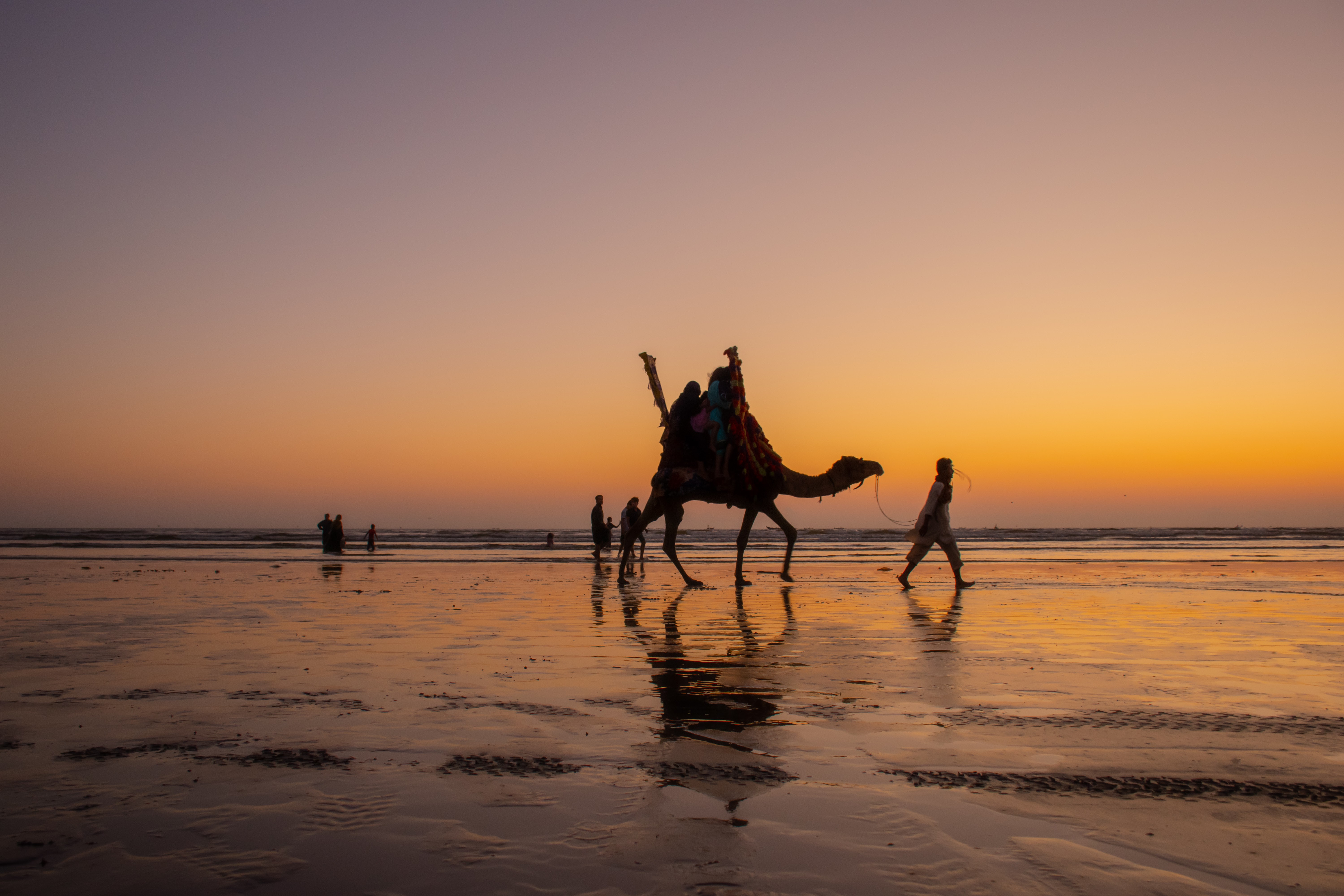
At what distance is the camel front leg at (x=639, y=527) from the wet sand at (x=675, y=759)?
15.6 ft

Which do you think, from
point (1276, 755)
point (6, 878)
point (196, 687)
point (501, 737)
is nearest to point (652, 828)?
point (501, 737)

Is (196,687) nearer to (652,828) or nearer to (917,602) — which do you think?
(652,828)

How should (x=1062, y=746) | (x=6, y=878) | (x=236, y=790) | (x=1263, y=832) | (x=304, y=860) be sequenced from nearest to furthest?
(x=6, y=878), (x=304, y=860), (x=1263, y=832), (x=236, y=790), (x=1062, y=746)

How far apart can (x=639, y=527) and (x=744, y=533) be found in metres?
1.75

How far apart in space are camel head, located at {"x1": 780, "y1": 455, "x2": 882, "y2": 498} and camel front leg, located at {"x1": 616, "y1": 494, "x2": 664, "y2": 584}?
225cm

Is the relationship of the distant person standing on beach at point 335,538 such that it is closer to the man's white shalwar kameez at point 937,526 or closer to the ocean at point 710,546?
the ocean at point 710,546

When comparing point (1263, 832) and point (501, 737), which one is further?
point (501, 737)

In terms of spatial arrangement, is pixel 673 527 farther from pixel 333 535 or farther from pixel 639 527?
pixel 333 535

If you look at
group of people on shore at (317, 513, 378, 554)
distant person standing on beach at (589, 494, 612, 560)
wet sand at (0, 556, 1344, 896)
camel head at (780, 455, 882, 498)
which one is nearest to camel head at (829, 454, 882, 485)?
camel head at (780, 455, 882, 498)

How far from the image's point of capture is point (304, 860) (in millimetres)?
2811

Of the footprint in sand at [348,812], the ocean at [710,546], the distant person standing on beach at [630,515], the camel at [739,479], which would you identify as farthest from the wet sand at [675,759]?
the ocean at [710,546]

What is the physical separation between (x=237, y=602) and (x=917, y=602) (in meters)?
9.22

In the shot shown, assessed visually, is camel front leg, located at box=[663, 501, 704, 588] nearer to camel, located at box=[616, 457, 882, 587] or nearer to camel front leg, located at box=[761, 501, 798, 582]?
camel, located at box=[616, 457, 882, 587]

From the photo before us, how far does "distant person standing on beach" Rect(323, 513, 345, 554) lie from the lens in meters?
28.9
